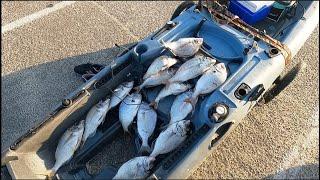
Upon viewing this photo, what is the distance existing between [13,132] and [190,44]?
2.65 meters

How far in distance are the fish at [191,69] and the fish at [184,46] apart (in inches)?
7.2

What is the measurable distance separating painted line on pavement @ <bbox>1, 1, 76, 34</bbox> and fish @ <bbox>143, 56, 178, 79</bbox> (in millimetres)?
2838

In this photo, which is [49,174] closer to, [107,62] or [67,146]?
[67,146]

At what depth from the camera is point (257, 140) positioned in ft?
18.7

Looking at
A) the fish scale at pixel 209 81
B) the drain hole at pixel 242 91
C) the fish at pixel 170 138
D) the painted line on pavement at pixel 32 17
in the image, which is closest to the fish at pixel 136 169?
the fish at pixel 170 138

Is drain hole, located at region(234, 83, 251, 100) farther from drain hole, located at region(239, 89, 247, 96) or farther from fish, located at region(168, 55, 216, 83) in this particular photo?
fish, located at region(168, 55, 216, 83)

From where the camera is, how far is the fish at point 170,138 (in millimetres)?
4703

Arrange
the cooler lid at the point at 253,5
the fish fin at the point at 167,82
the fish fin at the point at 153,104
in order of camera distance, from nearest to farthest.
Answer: the fish fin at the point at 153,104, the fish fin at the point at 167,82, the cooler lid at the point at 253,5

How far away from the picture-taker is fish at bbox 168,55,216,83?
5.20m

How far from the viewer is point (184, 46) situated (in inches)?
211

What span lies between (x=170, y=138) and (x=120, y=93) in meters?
0.92

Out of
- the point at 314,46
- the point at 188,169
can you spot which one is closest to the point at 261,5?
the point at 314,46

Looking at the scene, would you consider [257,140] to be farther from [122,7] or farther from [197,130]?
[122,7]

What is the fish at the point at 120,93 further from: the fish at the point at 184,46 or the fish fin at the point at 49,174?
the fish fin at the point at 49,174
